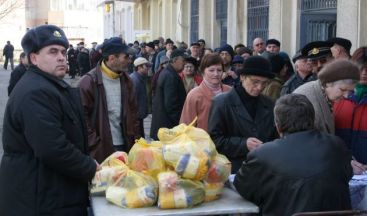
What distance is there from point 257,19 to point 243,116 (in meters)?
10.2

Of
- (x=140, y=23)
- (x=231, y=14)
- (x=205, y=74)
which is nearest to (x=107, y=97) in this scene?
(x=205, y=74)

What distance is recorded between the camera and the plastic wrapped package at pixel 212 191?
387cm

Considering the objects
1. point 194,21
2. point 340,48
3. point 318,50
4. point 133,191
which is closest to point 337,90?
point 133,191

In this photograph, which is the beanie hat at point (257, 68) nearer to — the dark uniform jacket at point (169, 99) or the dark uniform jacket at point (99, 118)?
the dark uniform jacket at point (99, 118)

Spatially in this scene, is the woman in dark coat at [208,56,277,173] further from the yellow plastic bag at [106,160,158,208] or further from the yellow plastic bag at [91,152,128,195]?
the yellow plastic bag at [106,160,158,208]

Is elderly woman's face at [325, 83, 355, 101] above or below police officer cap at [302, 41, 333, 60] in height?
below

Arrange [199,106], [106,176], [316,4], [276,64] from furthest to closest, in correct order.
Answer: [316,4] → [276,64] → [199,106] → [106,176]

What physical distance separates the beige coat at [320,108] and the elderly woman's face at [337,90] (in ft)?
0.29

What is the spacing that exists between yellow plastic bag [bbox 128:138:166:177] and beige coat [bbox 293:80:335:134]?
123cm

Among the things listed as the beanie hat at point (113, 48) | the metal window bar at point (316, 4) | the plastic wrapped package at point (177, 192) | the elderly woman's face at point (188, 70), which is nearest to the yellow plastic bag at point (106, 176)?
the plastic wrapped package at point (177, 192)

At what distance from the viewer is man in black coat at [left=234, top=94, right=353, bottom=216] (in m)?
3.51

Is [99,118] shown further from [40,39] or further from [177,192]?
[177,192]

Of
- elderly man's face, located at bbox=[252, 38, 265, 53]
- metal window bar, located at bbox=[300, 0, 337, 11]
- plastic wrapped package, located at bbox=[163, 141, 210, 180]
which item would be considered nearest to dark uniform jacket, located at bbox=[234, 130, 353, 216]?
plastic wrapped package, located at bbox=[163, 141, 210, 180]

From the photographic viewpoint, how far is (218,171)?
3.97 metres
